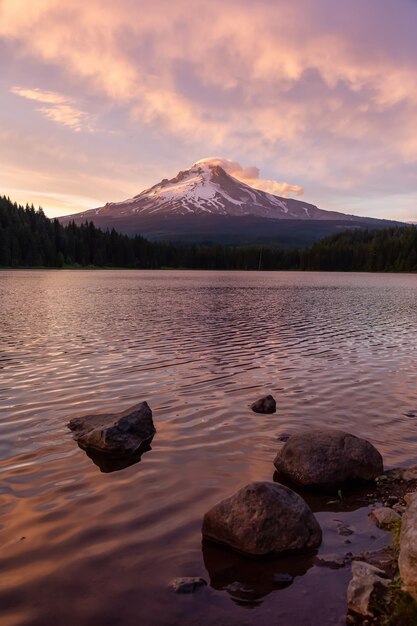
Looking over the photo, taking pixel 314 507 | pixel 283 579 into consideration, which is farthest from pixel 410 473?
pixel 283 579

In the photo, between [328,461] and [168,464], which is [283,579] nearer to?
[328,461]

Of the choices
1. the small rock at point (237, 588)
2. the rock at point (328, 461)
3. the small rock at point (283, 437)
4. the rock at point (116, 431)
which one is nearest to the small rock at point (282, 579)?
A: the small rock at point (237, 588)

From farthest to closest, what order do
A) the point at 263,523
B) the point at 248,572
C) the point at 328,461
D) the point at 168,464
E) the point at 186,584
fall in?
the point at 168,464 → the point at 328,461 → the point at 263,523 → the point at 248,572 → the point at 186,584

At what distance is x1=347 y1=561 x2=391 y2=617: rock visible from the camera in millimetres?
6199

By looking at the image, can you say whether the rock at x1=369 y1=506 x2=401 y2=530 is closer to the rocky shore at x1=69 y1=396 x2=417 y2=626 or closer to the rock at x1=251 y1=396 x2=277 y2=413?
the rocky shore at x1=69 y1=396 x2=417 y2=626

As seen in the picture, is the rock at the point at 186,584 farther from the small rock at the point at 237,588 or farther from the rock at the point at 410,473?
the rock at the point at 410,473

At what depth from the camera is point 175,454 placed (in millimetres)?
11883

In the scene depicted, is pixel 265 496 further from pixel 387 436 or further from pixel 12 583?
pixel 387 436

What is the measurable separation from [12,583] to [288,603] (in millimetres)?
3906

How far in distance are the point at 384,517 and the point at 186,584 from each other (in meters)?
3.95

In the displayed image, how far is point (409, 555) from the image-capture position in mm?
6117

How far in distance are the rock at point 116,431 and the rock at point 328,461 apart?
363 centimetres

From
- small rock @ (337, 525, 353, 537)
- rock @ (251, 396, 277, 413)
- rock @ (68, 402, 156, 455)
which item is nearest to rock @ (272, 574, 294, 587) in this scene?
small rock @ (337, 525, 353, 537)

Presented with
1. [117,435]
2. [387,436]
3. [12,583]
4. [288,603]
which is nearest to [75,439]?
[117,435]
